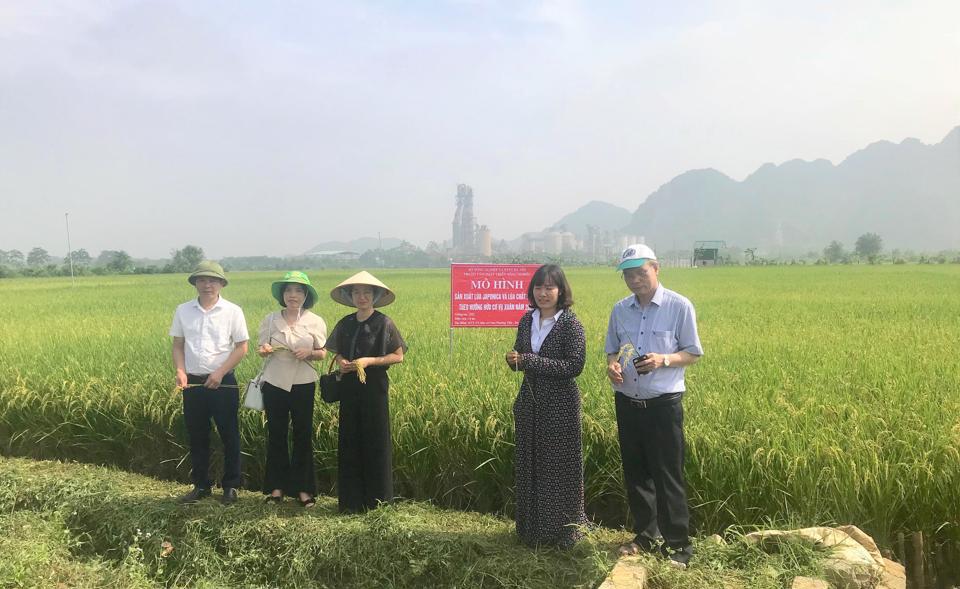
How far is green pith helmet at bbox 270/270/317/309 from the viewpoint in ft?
11.9

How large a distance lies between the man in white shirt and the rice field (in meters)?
0.51

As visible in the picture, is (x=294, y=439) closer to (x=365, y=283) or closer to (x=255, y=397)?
(x=255, y=397)

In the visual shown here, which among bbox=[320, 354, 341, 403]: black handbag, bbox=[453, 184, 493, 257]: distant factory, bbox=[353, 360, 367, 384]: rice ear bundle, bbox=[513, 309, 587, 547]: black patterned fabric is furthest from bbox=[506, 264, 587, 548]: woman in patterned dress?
bbox=[453, 184, 493, 257]: distant factory

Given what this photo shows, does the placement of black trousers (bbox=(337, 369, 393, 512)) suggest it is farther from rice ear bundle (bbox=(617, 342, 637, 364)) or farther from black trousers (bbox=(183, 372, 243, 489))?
rice ear bundle (bbox=(617, 342, 637, 364))

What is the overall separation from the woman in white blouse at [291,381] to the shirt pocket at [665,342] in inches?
85.1

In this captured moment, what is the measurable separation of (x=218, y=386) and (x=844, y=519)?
3973 millimetres

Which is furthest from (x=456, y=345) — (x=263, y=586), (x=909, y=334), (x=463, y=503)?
(x=909, y=334)

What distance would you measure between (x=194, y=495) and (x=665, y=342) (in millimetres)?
3438

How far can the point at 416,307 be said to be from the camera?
1302 centimetres

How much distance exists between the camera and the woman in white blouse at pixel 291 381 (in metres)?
3.67

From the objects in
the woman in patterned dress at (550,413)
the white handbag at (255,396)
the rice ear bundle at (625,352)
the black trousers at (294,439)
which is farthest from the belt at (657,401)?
the white handbag at (255,396)

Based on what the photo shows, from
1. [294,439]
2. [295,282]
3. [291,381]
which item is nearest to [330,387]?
[291,381]

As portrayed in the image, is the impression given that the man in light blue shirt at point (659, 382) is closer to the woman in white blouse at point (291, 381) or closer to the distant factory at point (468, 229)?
the woman in white blouse at point (291, 381)

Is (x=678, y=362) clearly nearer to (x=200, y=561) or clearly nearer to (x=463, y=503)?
(x=463, y=503)
